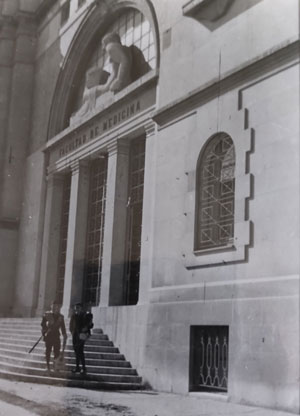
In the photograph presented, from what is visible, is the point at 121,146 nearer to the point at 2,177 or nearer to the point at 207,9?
the point at 207,9

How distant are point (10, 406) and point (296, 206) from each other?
5.42 meters

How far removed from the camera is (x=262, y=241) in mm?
10156

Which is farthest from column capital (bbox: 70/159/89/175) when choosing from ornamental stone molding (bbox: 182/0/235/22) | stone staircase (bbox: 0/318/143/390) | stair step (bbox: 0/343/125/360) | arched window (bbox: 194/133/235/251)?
arched window (bbox: 194/133/235/251)

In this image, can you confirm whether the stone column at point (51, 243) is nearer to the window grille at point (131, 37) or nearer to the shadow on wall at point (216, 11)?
the window grille at point (131, 37)

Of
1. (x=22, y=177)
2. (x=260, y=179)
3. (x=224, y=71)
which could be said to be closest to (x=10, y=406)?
(x=260, y=179)

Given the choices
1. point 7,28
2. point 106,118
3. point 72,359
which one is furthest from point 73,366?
point 7,28

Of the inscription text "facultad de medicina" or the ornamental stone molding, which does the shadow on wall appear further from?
the inscription text "facultad de medicina"

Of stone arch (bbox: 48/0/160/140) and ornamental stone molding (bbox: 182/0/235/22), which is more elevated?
Result: stone arch (bbox: 48/0/160/140)

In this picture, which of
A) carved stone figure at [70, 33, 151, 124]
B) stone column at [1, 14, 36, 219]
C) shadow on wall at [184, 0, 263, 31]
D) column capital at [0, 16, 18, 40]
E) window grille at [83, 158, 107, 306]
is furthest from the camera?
column capital at [0, 16, 18, 40]

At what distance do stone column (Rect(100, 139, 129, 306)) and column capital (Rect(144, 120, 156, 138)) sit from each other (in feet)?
5.40

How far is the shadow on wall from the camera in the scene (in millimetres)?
11657

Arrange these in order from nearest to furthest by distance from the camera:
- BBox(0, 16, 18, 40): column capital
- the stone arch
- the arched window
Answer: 1. the arched window
2. the stone arch
3. BBox(0, 16, 18, 40): column capital

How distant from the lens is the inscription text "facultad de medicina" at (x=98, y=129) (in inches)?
683

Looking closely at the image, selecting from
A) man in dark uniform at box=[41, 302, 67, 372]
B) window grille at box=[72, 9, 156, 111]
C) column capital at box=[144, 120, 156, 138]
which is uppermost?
window grille at box=[72, 9, 156, 111]
